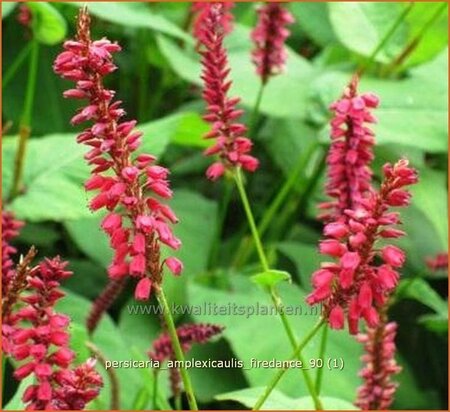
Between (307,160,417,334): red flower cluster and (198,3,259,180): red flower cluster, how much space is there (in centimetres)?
30

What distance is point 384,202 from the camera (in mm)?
1208

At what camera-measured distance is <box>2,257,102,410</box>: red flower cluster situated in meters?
1.21

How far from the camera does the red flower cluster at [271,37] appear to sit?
6.71ft

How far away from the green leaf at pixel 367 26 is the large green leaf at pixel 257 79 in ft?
0.54

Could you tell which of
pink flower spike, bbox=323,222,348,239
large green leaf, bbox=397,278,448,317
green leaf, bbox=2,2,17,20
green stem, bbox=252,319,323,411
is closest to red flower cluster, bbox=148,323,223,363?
green stem, bbox=252,319,323,411

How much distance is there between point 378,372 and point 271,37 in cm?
71

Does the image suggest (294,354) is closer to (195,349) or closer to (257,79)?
(195,349)

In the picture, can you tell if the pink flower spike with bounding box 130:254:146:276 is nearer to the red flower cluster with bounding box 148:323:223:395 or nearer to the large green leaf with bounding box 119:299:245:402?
the red flower cluster with bounding box 148:323:223:395

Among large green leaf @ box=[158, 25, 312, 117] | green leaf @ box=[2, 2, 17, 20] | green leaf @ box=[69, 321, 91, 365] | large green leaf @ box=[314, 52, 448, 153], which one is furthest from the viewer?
large green leaf @ box=[158, 25, 312, 117]

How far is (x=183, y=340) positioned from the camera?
5.06 feet

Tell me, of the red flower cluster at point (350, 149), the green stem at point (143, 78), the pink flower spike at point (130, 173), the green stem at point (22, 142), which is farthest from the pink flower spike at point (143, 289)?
the green stem at point (143, 78)

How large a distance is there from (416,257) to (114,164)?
4.79ft

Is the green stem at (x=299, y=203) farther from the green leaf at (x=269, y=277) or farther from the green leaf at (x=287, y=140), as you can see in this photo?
the green leaf at (x=269, y=277)

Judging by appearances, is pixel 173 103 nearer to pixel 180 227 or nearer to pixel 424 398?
pixel 180 227
